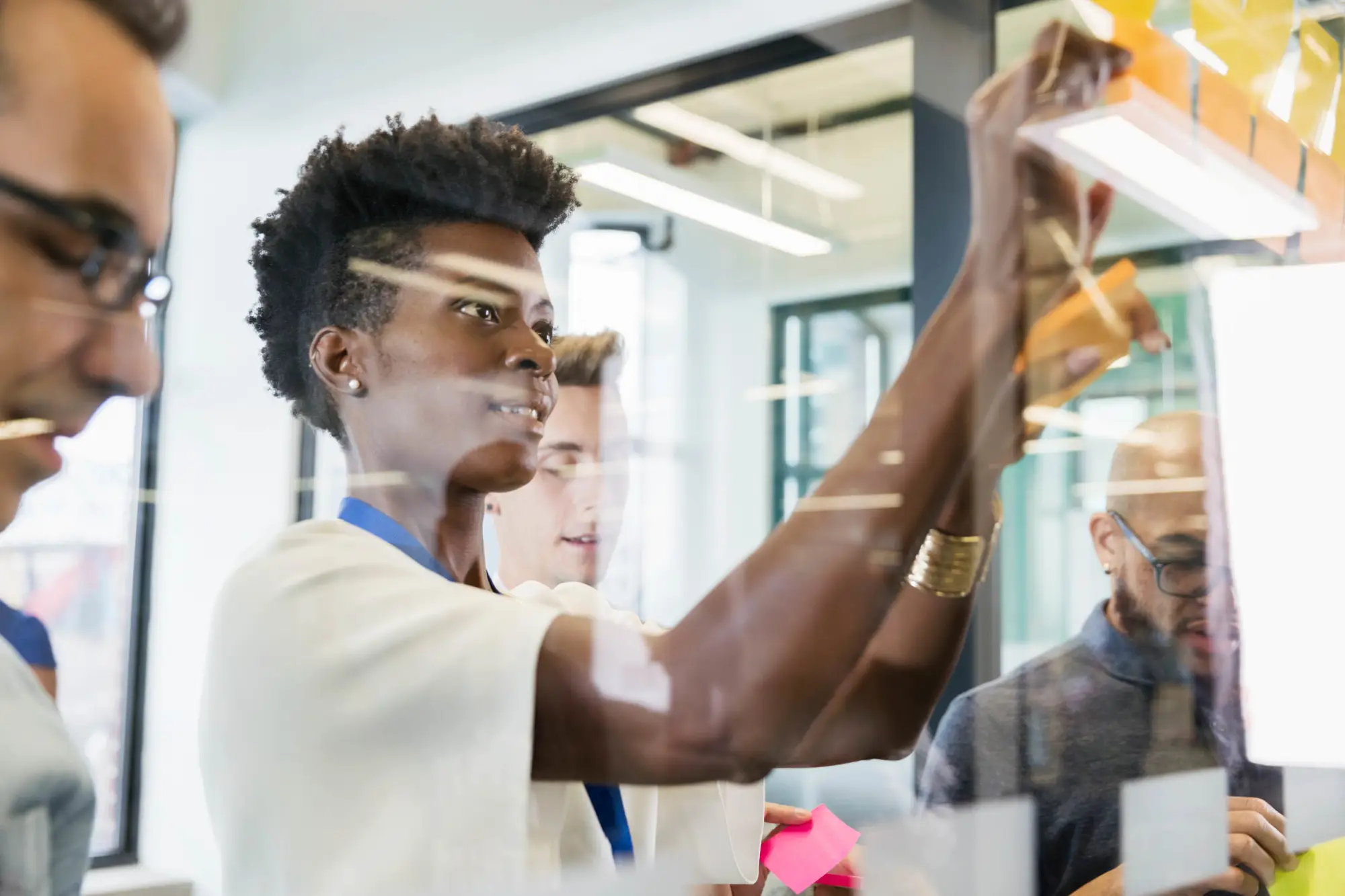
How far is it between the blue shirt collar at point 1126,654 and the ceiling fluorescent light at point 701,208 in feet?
1.48

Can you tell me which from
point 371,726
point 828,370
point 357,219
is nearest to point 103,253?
point 357,219

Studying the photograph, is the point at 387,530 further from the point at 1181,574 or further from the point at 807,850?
the point at 1181,574

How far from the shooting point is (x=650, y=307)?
766mm

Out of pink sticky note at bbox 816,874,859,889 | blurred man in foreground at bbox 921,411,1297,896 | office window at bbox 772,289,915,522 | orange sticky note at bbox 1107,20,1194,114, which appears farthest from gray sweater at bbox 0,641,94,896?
orange sticky note at bbox 1107,20,1194,114

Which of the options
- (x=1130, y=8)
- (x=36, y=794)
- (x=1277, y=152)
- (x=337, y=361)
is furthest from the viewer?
(x=1277, y=152)

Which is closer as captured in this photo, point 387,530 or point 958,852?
point 387,530

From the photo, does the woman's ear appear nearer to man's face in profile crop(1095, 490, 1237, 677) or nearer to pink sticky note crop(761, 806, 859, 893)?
pink sticky note crop(761, 806, 859, 893)

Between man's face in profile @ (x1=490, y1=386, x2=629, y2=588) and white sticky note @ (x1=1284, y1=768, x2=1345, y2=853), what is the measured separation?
898mm

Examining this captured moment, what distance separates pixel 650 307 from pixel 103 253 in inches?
13.9

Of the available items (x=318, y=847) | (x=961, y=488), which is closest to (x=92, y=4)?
(x=318, y=847)

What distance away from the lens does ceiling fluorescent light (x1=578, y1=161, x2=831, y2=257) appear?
761mm

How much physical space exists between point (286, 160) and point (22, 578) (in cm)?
24

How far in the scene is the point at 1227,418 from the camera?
1.26 meters

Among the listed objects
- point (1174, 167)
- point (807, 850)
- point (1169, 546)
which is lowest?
point (807, 850)
